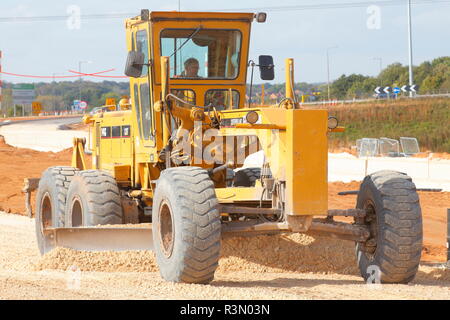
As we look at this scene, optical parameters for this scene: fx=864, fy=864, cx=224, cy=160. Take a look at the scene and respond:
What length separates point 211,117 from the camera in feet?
35.0

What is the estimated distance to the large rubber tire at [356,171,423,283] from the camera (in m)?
9.40

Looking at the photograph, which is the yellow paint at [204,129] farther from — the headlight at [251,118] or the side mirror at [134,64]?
the side mirror at [134,64]

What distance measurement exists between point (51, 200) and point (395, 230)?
568cm

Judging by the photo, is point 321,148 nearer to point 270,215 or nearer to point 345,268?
point 270,215

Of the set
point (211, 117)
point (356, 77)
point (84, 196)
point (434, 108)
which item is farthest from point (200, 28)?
point (356, 77)

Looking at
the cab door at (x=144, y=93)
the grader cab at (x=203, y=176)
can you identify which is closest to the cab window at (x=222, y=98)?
the grader cab at (x=203, y=176)

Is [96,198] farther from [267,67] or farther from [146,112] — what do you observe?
[267,67]

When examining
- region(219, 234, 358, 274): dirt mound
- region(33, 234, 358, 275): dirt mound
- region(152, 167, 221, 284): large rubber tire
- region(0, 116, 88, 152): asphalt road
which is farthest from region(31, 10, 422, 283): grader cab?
region(0, 116, 88, 152): asphalt road

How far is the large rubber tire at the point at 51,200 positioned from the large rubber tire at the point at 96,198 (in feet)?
2.15

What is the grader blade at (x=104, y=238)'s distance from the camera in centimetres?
1027

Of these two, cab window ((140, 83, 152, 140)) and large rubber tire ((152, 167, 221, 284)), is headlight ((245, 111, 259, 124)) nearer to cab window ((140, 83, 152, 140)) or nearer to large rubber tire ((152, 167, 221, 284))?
large rubber tire ((152, 167, 221, 284))

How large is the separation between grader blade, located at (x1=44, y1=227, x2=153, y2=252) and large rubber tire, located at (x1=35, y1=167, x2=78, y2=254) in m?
1.58

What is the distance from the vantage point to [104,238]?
1041 cm

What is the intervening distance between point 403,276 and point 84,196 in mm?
4435
